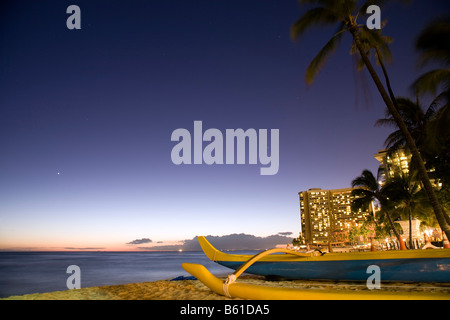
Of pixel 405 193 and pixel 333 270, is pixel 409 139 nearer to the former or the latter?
pixel 333 270

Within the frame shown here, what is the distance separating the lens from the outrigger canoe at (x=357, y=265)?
16.5ft

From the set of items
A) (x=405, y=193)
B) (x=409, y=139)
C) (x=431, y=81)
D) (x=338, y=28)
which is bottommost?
(x=405, y=193)

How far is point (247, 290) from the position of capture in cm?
381

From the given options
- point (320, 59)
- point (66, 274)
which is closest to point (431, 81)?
point (320, 59)

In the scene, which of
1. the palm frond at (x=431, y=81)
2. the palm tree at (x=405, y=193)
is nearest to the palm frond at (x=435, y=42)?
the palm frond at (x=431, y=81)

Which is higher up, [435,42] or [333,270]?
[435,42]

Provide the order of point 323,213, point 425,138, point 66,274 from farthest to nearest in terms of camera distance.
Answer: point 323,213, point 66,274, point 425,138

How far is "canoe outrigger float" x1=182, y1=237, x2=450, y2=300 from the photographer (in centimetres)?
336

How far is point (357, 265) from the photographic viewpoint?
5.73m

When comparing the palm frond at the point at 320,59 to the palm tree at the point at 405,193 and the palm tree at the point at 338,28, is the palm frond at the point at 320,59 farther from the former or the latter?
the palm tree at the point at 405,193

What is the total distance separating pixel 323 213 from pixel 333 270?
129188 mm

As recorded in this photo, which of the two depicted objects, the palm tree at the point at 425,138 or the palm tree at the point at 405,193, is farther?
the palm tree at the point at 405,193
